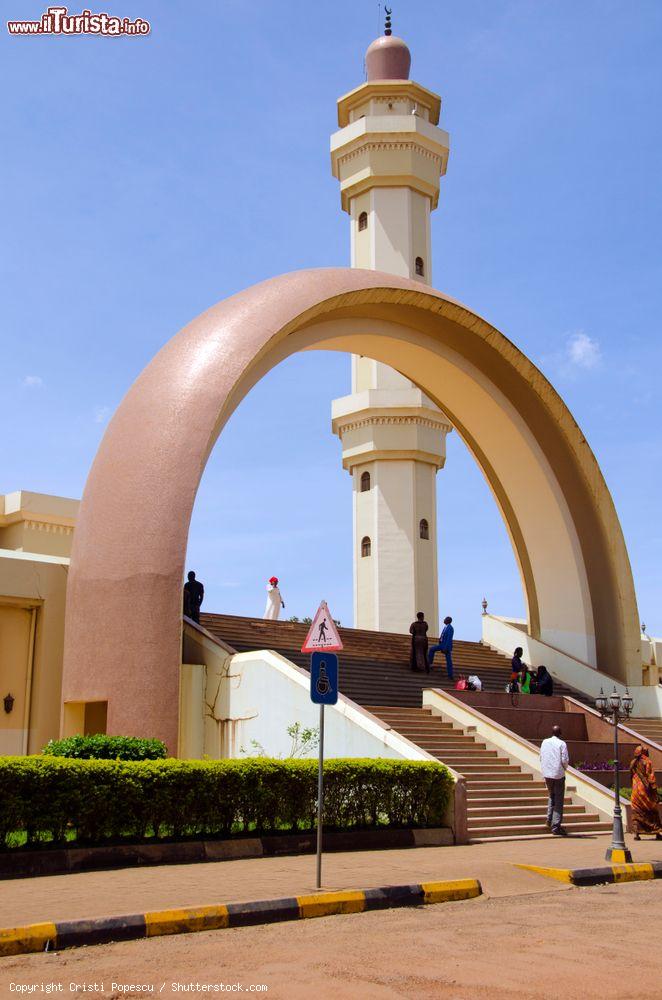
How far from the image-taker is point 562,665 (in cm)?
2377

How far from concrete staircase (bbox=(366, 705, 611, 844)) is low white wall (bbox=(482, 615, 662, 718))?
6854mm

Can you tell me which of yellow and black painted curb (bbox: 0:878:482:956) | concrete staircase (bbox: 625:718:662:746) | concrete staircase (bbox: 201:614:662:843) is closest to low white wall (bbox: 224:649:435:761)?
concrete staircase (bbox: 201:614:662:843)

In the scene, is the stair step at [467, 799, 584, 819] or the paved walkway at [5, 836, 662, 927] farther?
the stair step at [467, 799, 584, 819]

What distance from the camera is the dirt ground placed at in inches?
208

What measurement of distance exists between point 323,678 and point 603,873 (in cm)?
345

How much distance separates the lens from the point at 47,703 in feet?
52.4

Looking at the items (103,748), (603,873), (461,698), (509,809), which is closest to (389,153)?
(461,698)

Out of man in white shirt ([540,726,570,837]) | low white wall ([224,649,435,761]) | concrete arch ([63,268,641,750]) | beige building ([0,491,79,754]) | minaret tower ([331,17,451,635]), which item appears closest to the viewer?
man in white shirt ([540,726,570,837])

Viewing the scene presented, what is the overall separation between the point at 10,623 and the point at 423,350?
36.2 ft

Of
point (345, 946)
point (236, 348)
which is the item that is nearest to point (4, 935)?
point (345, 946)

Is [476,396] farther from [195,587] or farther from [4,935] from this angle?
[4,935]

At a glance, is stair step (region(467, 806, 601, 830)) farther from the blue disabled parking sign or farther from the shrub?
the blue disabled parking sign

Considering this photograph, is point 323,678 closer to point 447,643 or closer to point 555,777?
point 555,777

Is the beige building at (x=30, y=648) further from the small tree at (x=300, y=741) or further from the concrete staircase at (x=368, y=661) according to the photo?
the small tree at (x=300, y=741)
